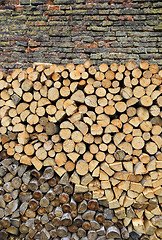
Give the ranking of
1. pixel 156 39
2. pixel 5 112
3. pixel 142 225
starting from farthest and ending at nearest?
pixel 156 39
pixel 5 112
pixel 142 225

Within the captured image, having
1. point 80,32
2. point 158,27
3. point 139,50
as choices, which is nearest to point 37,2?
point 80,32

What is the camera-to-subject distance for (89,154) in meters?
2.09

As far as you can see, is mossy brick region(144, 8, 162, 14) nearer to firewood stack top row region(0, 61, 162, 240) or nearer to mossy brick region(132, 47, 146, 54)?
mossy brick region(132, 47, 146, 54)

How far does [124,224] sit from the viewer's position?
2.14 m

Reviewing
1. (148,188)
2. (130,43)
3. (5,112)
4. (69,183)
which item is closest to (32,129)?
(5,112)

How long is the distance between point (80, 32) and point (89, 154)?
7.65 ft

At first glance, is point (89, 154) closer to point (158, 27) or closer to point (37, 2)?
point (158, 27)

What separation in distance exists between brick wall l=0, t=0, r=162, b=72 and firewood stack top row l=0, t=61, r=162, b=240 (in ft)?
3.80

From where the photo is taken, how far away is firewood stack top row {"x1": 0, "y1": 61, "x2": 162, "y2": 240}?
2082 mm

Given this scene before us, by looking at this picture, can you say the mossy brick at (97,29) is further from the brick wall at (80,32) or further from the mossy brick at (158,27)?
the mossy brick at (158,27)

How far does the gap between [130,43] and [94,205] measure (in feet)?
9.07

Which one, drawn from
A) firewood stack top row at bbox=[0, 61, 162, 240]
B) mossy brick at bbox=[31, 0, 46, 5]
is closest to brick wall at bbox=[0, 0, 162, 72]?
mossy brick at bbox=[31, 0, 46, 5]

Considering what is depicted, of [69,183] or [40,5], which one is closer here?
[69,183]

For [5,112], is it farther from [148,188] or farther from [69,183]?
[148,188]
